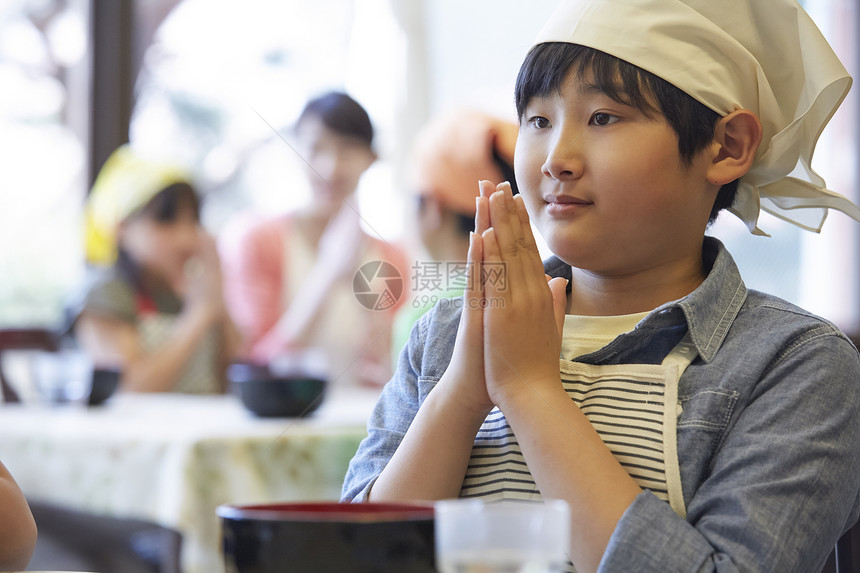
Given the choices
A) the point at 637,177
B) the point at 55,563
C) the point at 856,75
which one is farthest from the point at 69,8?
the point at 637,177

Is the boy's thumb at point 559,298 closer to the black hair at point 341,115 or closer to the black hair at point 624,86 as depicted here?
the black hair at point 624,86

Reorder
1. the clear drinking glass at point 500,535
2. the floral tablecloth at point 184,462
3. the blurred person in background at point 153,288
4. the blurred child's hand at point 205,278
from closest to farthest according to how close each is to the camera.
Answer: the clear drinking glass at point 500,535
the floral tablecloth at point 184,462
the blurred person in background at point 153,288
the blurred child's hand at point 205,278

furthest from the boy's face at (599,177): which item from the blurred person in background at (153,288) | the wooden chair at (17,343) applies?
the blurred person in background at (153,288)

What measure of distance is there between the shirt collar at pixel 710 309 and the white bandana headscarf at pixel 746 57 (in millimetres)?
109

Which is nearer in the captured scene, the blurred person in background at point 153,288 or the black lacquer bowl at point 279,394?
the black lacquer bowl at point 279,394

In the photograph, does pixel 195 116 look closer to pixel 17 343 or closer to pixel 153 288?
pixel 153 288

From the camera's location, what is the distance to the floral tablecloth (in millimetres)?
1317

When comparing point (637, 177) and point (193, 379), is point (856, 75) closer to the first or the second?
point (193, 379)

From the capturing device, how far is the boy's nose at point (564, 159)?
679 millimetres

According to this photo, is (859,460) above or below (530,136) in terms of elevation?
below

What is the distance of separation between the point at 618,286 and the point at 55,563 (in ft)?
3.84

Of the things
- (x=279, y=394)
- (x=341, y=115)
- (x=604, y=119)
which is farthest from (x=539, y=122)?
(x=341, y=115)

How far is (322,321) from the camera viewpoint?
2.26m

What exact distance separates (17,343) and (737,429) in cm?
173
